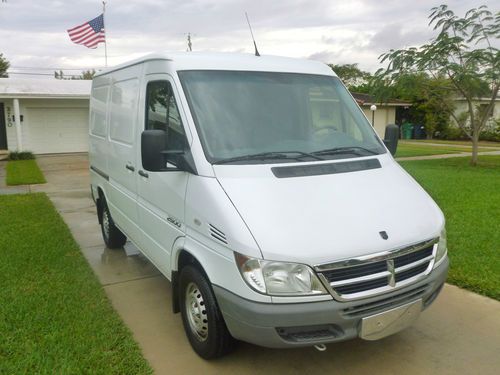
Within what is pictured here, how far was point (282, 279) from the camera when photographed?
2.67 m

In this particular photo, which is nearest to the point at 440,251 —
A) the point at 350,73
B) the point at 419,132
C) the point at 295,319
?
the point at 295,319

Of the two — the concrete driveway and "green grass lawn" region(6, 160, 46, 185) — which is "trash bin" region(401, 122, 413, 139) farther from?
the concrete driveway

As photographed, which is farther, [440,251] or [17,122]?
[17,122]

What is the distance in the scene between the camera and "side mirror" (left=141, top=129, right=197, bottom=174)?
3.15m

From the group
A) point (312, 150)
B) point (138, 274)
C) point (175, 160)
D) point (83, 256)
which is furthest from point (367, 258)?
point (83, 256)

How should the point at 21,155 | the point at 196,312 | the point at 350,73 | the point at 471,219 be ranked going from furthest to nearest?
the point at 350,73
the point at 21,155
the point at 471,219
the point at 196,312

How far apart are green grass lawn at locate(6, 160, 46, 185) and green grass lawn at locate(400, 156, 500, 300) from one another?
10.5m

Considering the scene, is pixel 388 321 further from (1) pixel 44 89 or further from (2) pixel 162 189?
(1) pixel 44 89

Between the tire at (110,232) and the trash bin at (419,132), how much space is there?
1251 inches

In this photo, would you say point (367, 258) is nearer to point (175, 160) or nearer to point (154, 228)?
point (175, 160)

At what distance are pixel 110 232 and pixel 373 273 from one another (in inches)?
167

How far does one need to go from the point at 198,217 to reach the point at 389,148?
213 centimetres

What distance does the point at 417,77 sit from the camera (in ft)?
47.6

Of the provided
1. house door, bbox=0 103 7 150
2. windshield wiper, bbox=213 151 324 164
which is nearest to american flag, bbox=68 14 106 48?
house door, bbox=0 103 7 150
